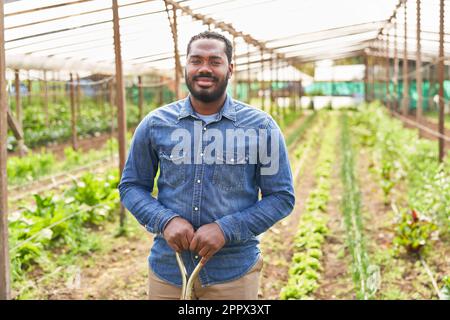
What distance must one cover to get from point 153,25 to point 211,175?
5.95 metres

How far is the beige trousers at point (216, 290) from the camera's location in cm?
226

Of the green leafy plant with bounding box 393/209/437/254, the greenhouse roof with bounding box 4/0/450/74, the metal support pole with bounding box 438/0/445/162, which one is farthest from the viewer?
the metal support pole with bounding box 438/0/445/162

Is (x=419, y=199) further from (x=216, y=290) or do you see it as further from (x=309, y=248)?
(x=216, y=290)

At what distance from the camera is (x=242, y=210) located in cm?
224

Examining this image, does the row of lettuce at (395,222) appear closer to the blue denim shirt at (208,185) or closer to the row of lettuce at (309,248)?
the row of lettuce at (309,248)

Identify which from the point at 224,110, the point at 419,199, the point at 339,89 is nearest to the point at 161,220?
the point at 224,110

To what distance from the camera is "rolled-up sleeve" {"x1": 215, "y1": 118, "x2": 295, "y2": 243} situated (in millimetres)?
2170

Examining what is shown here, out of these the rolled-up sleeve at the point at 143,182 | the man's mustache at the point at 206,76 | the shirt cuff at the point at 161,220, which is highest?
the man's mustache at the point at 206,76

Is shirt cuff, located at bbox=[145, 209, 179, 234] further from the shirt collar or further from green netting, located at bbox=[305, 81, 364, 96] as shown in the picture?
green netting, located at bbox=[305, 81, 364, 96]

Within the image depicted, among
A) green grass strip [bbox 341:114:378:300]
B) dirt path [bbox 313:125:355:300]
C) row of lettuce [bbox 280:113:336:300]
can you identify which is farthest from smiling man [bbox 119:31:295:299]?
dirt path [bbox 313:125:355:300]

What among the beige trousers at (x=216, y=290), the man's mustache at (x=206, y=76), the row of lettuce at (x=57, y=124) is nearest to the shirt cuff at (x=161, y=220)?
the beige trousers at (x=216, y=290)

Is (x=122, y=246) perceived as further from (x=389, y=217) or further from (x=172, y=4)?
(x=389, y=217)

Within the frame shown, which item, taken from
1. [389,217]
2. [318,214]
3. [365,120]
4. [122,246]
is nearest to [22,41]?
[122,246]

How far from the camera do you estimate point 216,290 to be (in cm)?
226
